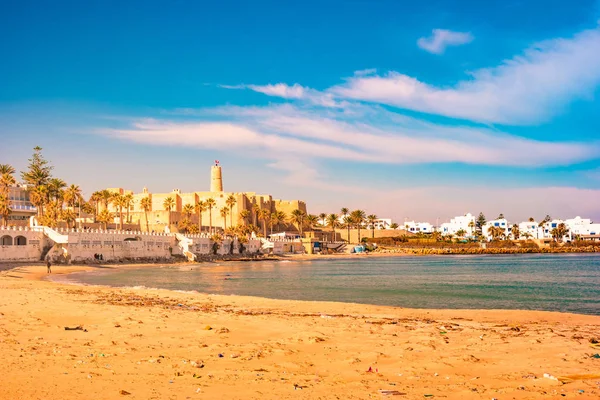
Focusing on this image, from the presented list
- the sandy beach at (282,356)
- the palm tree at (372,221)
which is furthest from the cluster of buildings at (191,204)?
the sandy beach at (282,356)

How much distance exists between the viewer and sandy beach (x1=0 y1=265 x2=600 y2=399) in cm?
874

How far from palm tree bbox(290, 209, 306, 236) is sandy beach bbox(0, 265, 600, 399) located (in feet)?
398

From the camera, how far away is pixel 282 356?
11.4m

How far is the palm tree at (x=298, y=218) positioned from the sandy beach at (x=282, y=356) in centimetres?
12145

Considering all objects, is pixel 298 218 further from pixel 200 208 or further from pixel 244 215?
pixel 200 208

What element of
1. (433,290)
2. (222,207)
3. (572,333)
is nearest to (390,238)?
(222,207)

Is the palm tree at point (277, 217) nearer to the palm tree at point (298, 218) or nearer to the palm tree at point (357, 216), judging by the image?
the palm tree at point (298, 218)

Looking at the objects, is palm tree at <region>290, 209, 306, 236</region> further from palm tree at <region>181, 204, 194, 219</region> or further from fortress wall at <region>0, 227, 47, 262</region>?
fortress wall at <region>0, 227, 47, 262</region>

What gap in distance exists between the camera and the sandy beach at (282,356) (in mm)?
8742

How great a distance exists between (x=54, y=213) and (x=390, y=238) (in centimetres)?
10213

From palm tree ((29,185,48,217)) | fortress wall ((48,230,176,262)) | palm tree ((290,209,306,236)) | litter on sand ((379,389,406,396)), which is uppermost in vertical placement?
palm tree ((29,185,48,217))

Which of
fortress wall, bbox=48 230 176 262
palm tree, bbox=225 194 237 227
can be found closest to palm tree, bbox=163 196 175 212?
palm tree, bbox=225 194 237 227

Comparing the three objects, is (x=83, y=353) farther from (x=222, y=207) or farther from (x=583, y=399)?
(x=222, y=207)

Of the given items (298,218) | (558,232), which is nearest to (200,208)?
(298,218)
